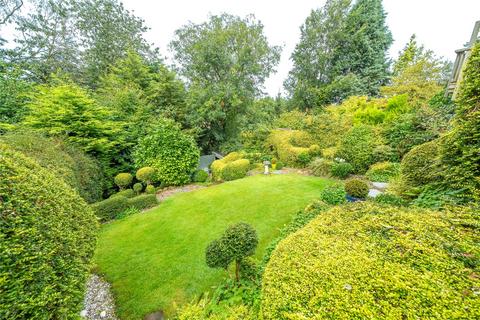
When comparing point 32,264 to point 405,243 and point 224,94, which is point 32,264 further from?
point 224,94

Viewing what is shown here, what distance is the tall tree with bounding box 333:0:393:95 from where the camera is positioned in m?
17.5

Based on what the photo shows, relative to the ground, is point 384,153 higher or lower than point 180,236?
higher

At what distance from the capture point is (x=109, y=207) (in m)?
6.40

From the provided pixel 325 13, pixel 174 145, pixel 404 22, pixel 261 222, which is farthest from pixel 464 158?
pixel 325 13

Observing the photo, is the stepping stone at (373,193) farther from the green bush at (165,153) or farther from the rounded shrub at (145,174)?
the rounded shrub at (145,174)

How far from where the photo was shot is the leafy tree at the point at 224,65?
11.3 metres

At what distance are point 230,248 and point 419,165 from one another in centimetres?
416

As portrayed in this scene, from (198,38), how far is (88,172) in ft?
36.2

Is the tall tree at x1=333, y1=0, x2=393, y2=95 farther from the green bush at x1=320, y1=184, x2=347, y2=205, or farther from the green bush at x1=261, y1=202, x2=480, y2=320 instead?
the green bush at x1=261, y1=202, x2=480, y2=320

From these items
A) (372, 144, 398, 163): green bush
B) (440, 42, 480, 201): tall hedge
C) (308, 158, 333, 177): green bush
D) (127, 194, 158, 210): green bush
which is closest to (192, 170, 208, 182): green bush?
(127, 194, 158, 210): green bush

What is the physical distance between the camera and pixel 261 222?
5.05 metres

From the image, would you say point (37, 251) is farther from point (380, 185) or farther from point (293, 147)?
point (293, 147)

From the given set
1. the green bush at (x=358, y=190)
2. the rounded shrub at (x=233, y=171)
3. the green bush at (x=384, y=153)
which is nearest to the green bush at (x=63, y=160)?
the rounded shrub at (x=233, y=171)

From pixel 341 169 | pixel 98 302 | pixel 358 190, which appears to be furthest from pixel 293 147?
pixel 98 302
